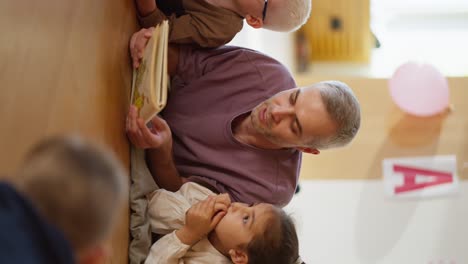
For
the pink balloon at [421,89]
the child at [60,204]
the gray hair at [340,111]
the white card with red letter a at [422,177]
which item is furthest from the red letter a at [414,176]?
the child at [60,204]

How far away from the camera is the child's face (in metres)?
1.20

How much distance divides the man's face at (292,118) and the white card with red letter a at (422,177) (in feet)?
3.40

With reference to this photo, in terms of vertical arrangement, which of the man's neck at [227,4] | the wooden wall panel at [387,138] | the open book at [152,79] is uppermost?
the man's neck at [227,4]

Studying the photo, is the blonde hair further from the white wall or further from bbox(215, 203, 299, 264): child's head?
the white wall

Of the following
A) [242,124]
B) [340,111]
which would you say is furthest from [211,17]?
[340,111]

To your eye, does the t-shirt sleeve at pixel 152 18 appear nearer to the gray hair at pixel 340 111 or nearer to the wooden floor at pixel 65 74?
the wooden floor at pixel 65 74

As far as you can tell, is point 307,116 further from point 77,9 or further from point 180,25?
point 77,9

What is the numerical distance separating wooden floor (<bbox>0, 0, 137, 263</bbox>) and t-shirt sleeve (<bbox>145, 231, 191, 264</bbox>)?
56mm

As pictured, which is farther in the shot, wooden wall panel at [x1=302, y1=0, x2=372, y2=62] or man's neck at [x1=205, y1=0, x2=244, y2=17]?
wooden wall panel at [x1=302, y1=0, x2=372, y2=62]

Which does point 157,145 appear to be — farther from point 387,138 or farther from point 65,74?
point 387,138

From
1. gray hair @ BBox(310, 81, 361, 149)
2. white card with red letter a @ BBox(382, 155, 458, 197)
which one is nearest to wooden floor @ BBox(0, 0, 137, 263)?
gray hair @ BBox(310, 81, 361, 149)

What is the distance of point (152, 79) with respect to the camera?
43.1 inches

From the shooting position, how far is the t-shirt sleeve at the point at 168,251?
115 cm

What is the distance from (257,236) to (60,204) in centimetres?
73
